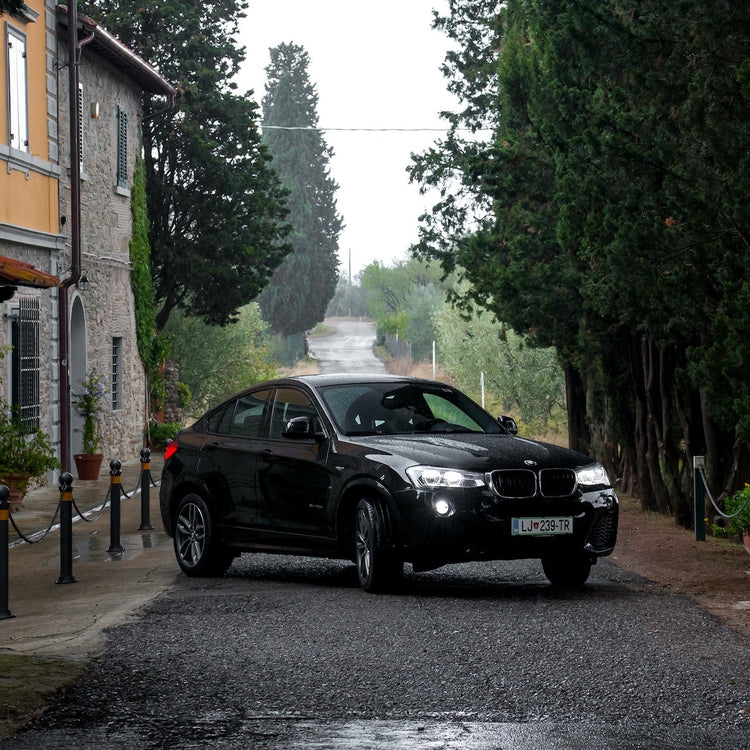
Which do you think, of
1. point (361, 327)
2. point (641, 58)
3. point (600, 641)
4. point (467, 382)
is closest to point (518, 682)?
point (600, 641)

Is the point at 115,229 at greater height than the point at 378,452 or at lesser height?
greater

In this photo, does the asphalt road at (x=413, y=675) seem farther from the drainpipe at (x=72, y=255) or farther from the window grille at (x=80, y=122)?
the window grille at (x=80, y=122)

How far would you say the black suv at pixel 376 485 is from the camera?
9.71 metres

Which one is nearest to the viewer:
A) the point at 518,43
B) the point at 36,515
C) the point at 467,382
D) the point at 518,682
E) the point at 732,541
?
the point at 518,682

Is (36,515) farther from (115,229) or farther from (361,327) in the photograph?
(361,327)

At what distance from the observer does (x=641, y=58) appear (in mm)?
13680

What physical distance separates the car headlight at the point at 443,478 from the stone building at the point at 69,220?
22.4 ft

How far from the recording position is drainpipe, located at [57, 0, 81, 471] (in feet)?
73.8

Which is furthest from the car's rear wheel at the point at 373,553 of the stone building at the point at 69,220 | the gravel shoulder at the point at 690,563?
the stone building at the point at 69,220

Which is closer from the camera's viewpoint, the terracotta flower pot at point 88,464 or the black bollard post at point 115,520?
the black bollard post at point 115,520

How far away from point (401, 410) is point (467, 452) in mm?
1161

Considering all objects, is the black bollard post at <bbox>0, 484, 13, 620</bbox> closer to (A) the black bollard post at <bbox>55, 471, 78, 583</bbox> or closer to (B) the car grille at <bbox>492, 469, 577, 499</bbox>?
(A) the black bollard post at <bbox>55, 471, 78, 583</bbox>

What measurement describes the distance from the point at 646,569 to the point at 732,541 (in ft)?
9.28

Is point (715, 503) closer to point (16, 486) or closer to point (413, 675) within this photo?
point (413, 675)
